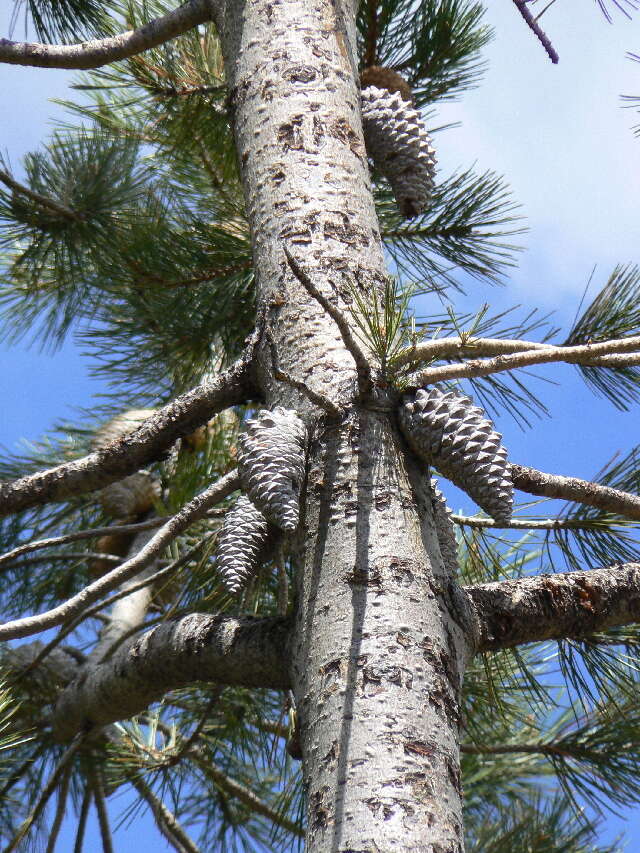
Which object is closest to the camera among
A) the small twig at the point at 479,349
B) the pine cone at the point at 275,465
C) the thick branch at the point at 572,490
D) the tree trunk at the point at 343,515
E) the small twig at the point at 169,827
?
the tree trunk at the point at 343,515

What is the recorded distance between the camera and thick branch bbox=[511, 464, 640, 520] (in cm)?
122

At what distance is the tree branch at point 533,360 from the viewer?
1.06 metres

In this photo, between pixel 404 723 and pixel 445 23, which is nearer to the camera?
pixel 404 723

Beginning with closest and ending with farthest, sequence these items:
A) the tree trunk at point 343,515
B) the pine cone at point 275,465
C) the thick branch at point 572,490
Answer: the tree trunk at point 343,515
the pine cone at point 275,465
the thick branch at point 572,490

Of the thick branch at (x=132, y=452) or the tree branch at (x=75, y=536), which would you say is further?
the tree branch at (x=75, y=536)

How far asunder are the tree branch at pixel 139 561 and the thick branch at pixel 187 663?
9 cm

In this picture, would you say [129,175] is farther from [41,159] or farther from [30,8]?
[30,8]

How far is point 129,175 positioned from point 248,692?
1365 mm

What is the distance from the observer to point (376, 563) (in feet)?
3.01

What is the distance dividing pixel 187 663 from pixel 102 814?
1.20 m

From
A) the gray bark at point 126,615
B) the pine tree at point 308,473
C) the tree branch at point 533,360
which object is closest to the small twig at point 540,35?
the pine tree at point 308,473

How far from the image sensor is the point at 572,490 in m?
1.26

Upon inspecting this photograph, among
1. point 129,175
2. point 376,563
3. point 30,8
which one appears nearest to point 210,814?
point 129,175

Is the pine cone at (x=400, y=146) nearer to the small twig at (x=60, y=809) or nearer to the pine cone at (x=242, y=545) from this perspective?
the pine cone at (x=242, y=545)
